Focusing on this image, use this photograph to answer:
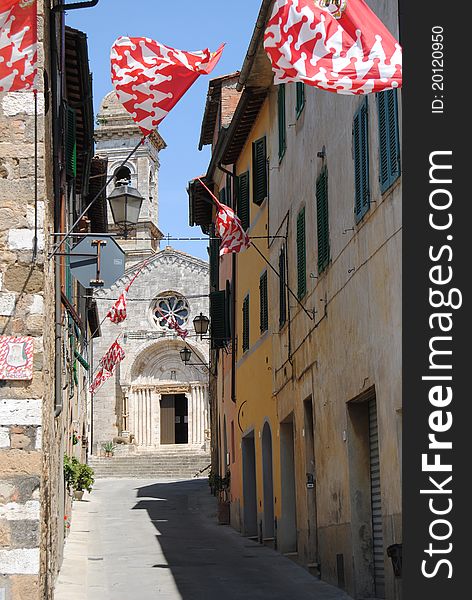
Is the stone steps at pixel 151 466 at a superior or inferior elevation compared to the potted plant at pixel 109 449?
inferior

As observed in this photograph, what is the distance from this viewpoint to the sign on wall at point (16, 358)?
10867mm

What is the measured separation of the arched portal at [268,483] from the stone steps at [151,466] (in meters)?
23.0

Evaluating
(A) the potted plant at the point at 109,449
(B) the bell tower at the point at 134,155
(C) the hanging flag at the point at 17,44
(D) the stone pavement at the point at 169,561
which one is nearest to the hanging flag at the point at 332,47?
(C) the hanging flag at the point at 17,44

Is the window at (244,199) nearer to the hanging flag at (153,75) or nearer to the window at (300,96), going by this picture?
the window at (300,96)

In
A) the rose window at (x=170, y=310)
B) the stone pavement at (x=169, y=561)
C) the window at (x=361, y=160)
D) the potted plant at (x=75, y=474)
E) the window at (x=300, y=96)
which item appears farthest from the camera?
the rose window at (x=170, y=310)

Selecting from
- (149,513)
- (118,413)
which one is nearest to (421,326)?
(149,513)

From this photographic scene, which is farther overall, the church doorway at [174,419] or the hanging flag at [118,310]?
the church doorway at [174,419]

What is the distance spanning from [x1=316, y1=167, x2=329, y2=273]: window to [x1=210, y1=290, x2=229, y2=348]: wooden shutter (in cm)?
1166

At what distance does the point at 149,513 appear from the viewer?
30.2m

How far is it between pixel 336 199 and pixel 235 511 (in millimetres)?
12662

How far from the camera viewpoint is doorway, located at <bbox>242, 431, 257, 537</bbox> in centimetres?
2394

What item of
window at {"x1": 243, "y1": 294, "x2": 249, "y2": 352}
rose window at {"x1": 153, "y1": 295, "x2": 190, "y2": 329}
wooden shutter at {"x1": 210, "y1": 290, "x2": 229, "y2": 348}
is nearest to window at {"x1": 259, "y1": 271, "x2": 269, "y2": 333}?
window at {"x1": 243, "y1": 294, "x2": 249, "y2": 352}

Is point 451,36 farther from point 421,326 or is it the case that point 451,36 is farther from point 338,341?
point 338,341

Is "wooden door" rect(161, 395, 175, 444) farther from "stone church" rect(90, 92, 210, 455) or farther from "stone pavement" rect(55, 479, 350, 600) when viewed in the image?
"stone pavement" rect(55, 479, 350, 600)
